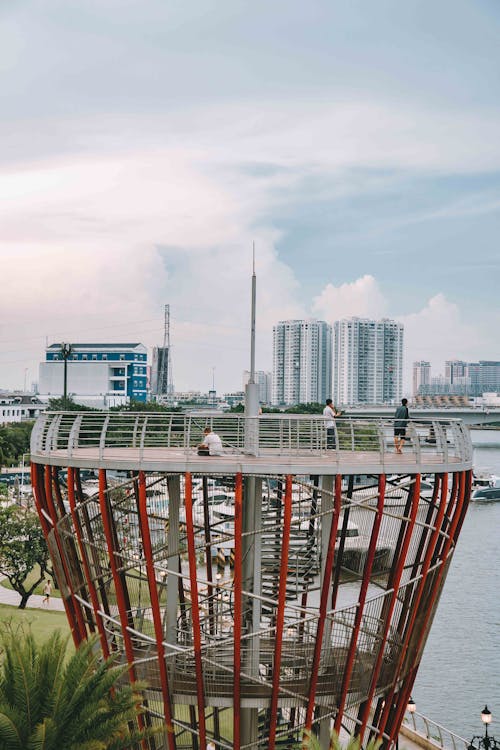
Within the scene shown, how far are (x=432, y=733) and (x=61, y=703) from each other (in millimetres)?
21436

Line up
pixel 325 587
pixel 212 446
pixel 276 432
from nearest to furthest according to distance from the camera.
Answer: pixel 325 587
pixel 212 446
pixel 276 432

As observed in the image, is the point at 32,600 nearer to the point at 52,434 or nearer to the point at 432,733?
the point at 432,733

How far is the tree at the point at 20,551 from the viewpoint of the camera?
48969 mm

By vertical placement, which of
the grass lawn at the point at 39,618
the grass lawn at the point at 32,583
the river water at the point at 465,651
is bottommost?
the river water at the point at 465,651

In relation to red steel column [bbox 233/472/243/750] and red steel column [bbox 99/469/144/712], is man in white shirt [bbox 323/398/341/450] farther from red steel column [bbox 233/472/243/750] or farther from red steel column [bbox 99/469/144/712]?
red steel column [bbox 99/469/144/712]

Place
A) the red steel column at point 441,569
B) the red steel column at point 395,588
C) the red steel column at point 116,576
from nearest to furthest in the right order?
the red steel column at point 116,576, the red steel column at point 395,588, the red steel column at point 441,569

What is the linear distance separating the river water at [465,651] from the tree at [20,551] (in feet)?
63.1

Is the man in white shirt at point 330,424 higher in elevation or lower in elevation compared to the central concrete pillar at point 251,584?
higher

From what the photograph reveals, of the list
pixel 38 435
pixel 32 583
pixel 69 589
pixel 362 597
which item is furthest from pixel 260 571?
pixel 32 583

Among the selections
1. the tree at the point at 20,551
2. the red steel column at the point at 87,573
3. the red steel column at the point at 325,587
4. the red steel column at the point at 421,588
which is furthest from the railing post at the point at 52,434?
the tree at the point at 20,551

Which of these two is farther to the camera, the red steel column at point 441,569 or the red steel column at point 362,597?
the red steel column at point 441,569

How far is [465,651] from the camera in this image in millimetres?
44344

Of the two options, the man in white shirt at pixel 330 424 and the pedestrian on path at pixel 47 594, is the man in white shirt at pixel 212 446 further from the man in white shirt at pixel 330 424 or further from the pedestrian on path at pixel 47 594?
the pedestrian on path at pixel 47 594

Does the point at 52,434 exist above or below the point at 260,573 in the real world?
above
